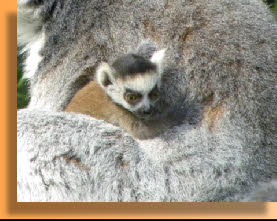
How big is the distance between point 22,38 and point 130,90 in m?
1.35

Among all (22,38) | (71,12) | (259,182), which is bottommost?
(259,182)

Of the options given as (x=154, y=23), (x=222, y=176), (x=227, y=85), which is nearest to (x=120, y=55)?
(x=154, y=23)

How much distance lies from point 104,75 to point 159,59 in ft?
1.56

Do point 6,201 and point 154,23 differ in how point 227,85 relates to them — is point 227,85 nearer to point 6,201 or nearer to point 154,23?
point 154,23

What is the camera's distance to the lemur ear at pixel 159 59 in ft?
12.6

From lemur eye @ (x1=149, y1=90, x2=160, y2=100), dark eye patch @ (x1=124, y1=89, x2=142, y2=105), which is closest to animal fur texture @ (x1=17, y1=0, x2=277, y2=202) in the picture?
lemur eye @ (x1=149, y1=90, x2=160, y2=100)

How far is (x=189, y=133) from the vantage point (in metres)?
3.72

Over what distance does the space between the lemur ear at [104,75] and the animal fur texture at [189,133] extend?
25 centimetres

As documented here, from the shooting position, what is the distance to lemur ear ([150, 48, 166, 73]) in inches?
151

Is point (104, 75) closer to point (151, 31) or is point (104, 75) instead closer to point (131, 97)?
point (131, 97)

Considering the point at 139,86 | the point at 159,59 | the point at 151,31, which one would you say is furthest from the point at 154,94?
the point at 151,31

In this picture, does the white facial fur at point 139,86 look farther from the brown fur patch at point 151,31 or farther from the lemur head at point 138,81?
the brown fur patch at point 151,31

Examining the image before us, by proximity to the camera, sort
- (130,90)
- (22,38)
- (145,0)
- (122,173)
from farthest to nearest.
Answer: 1. (22,38)
2. (145,0)
3. (130,90)
4. (122,173)

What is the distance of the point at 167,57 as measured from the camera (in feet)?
12.8
